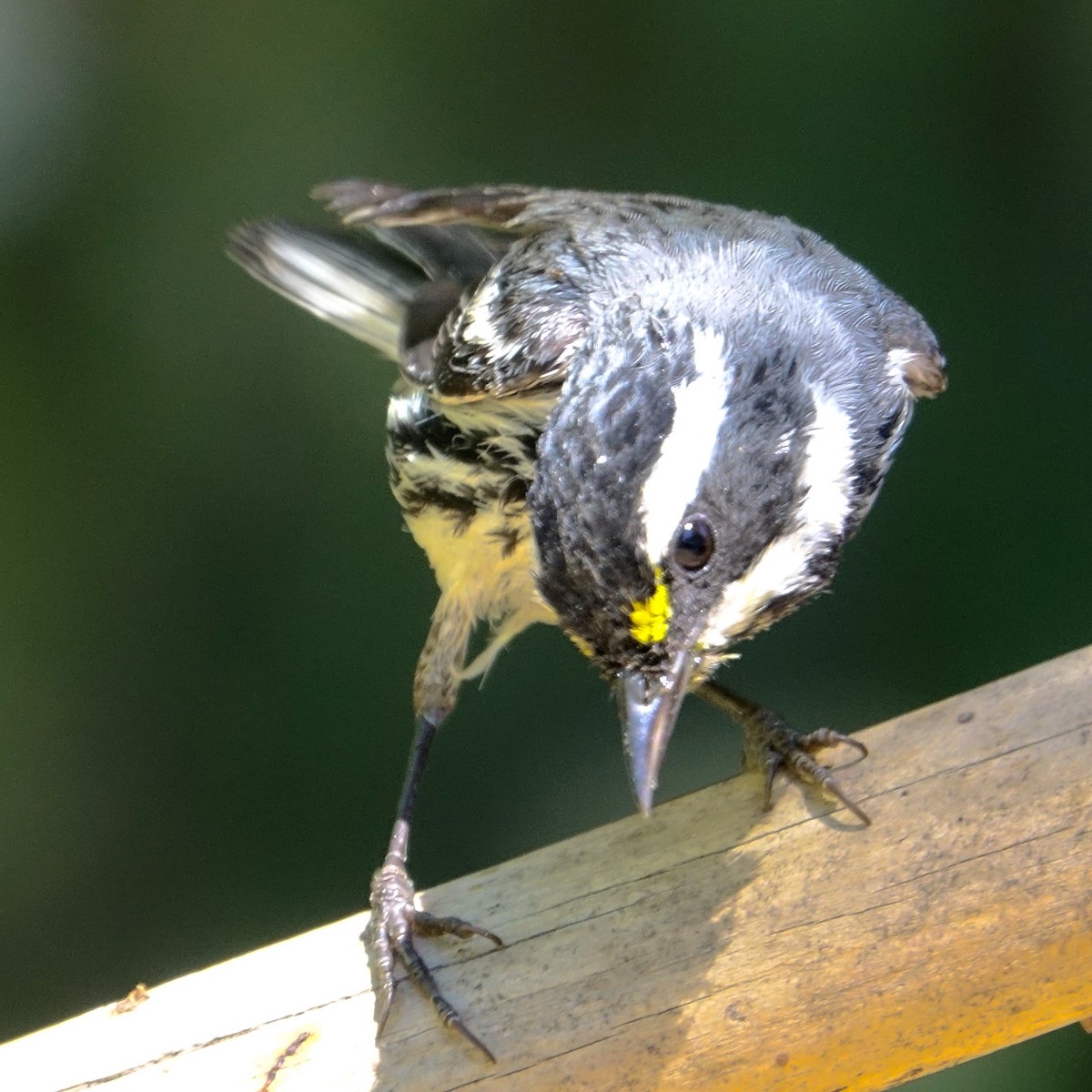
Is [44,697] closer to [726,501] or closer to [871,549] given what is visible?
[871,549]

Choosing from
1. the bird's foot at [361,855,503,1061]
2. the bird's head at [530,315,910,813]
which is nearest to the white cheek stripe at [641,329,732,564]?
the bird's head at [530,315,910,813]

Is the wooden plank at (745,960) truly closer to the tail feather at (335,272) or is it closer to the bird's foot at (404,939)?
the bird's foot at (404,939)

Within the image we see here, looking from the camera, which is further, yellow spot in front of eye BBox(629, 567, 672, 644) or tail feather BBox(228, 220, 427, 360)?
tail feather BBox(228, 220, 427, 360)

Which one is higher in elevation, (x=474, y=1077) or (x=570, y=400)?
(x=570, y=400)

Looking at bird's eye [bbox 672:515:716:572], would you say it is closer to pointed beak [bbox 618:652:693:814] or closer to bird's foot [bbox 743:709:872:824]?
pointed beak [bbox 618:652:693:814]

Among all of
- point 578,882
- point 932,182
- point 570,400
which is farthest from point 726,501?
point 932,182

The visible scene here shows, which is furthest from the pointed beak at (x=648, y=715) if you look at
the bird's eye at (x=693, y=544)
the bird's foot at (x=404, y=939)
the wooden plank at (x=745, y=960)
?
the bird's foot at (x=404, y=939)
